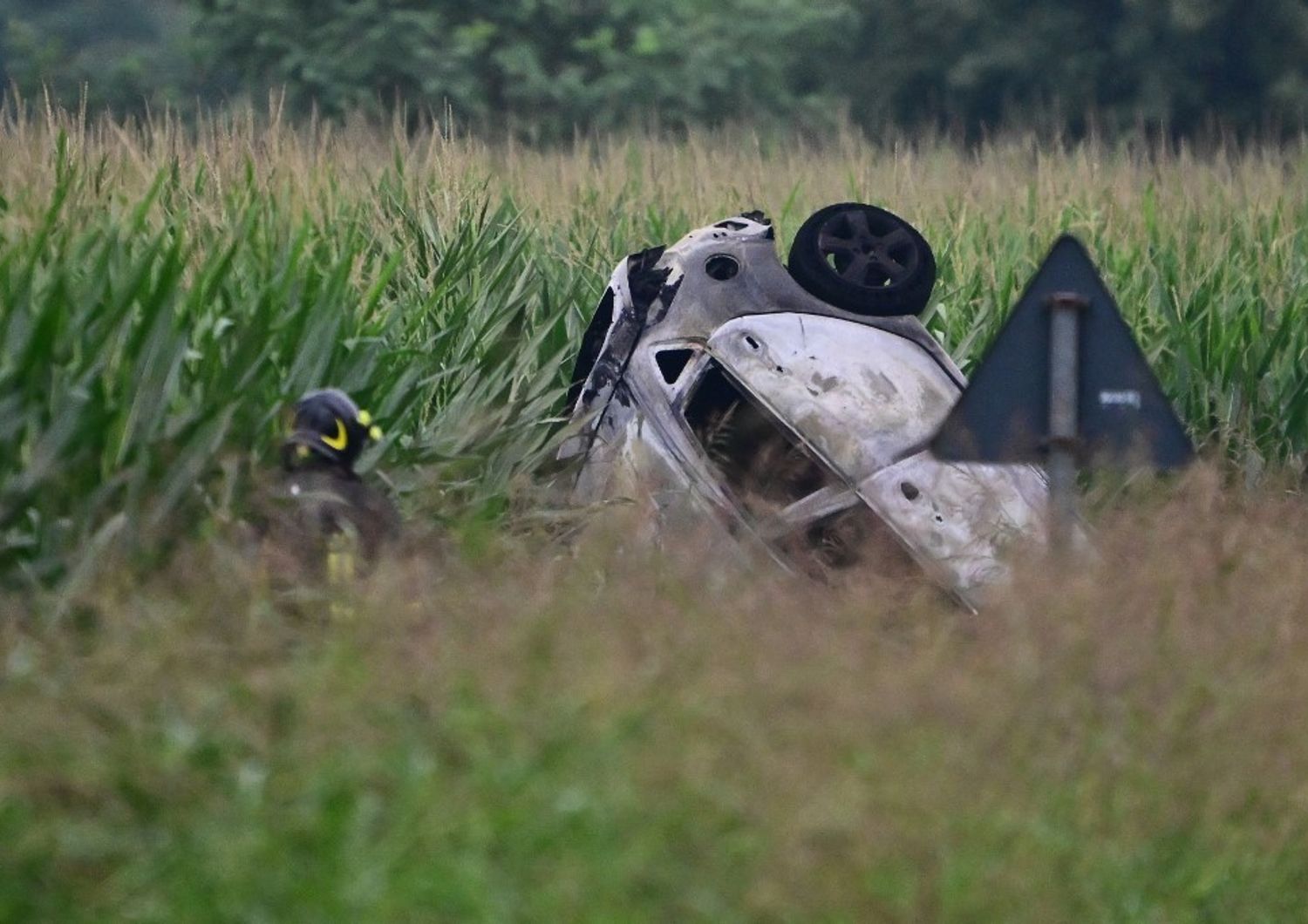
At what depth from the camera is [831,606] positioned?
5641mm

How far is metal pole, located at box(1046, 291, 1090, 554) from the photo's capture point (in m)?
6.13

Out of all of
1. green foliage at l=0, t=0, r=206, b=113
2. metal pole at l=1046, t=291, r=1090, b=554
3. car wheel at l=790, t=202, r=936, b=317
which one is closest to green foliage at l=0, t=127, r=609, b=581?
car wheel at l=790, t=202, r=936, b=317

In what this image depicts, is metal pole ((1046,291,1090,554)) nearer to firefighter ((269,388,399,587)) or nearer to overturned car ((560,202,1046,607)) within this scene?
overturned car ((560,202,1046,607))

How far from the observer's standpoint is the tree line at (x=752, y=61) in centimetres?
2702

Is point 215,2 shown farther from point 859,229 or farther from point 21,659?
point 21,659

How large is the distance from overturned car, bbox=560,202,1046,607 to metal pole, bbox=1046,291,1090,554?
0.75 m

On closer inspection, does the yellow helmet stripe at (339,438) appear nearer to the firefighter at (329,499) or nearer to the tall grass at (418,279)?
the firefighter at (329,499)

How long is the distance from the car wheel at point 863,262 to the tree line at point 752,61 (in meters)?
16.3

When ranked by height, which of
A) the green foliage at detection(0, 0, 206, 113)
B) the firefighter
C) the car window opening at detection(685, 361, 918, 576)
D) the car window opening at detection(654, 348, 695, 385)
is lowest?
the green foliage at detection(0, 0, 206, 113)

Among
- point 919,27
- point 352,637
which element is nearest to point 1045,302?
point 352,637

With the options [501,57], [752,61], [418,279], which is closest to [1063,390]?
[418,279]

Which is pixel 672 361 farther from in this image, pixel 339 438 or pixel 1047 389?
pixel 1047 389

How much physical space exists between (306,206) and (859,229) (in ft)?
8.30

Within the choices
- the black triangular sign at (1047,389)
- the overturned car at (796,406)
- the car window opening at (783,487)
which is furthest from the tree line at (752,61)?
the black triangular sign at (1047,389)
